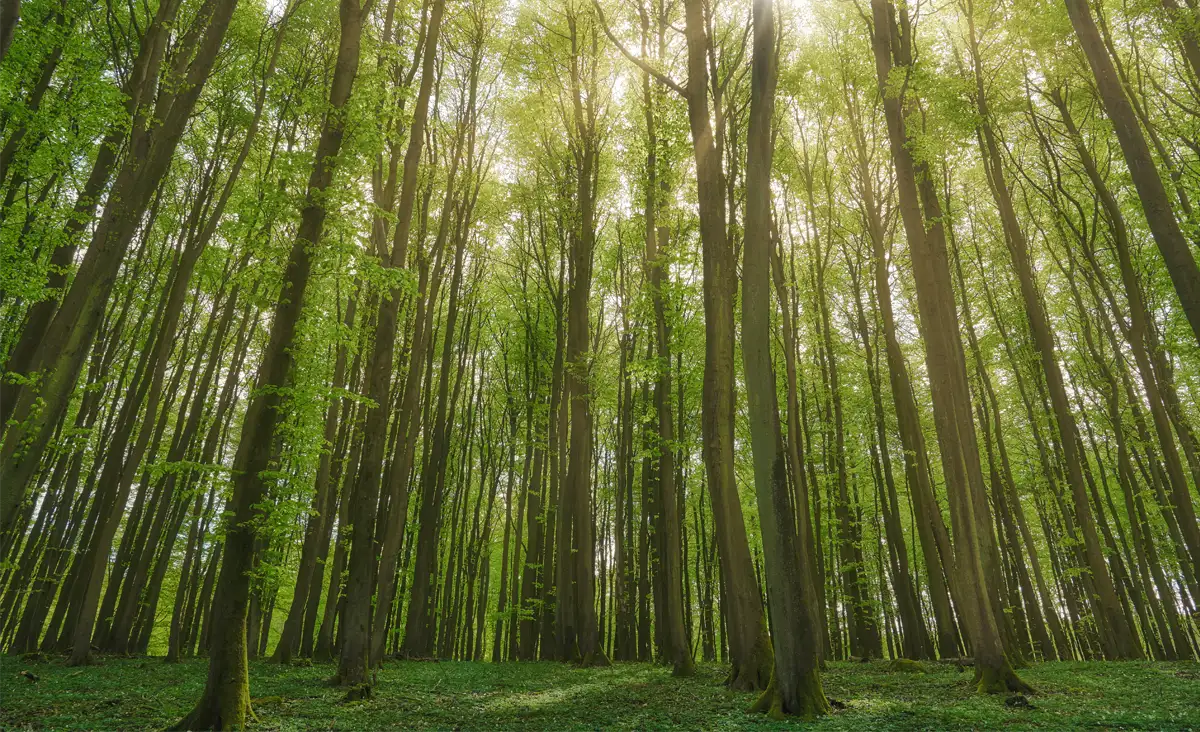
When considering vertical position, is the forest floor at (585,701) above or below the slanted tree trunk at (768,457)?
below

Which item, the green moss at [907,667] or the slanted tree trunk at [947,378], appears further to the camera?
the green moss at [907,667]

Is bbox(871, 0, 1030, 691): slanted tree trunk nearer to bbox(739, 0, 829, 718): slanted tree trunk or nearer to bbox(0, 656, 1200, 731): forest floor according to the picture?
bbox(0, 656, 1200, 731): forest floor

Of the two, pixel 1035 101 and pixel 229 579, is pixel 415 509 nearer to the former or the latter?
pixel 229 579

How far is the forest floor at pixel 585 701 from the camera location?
587 centimetres

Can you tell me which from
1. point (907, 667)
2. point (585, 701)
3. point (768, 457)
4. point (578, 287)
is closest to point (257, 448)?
point (585, 701)

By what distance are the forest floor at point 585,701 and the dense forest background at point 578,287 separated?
78cm

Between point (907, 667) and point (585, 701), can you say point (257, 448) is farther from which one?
point (907, 667)

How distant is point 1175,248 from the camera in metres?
6.74

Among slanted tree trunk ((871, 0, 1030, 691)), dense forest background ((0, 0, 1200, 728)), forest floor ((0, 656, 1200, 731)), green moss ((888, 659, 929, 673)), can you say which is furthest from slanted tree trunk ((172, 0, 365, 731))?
green moss ((888, 659, 929, 673))

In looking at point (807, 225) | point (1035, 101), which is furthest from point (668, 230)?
point (1035, 101)

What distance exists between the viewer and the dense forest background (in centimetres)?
770

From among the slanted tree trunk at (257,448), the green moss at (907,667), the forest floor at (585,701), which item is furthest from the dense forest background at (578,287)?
the green moss at (907,667)

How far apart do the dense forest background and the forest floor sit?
0.78m

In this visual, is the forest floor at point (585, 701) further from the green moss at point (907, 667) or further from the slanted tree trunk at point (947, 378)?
the slanted tree trunk at point (947, 378)
